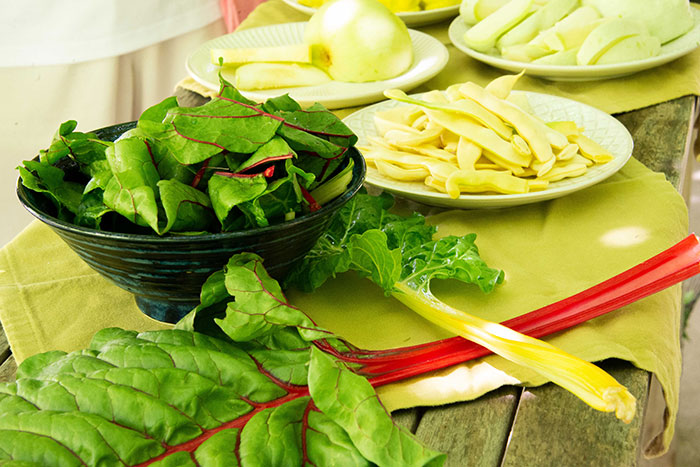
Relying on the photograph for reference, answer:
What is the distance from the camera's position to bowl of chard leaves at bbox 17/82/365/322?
1.94 ft

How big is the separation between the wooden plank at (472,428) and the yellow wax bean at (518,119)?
0.39m

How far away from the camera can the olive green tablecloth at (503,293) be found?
644mm

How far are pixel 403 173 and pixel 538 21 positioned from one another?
66 centimetres

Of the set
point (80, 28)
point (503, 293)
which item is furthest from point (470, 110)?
point (80, 28)

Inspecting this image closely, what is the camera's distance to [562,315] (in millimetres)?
680

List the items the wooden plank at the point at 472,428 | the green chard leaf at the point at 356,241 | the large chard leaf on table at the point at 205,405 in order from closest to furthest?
the large chard leaf on table at the point at 205,405 < the wooden plank at the point at 472,428 < the green chard leaf at the point at 356,241

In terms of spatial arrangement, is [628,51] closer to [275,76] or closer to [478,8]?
[478,8]

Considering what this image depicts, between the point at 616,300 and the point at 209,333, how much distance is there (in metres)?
0.38

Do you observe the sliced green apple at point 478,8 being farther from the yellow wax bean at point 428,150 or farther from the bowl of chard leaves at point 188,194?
the bowl of chard leaves at point 188,194

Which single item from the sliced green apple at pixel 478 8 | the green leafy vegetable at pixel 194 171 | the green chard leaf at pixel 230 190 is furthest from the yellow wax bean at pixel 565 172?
the sliced green apple at pixel 478 8

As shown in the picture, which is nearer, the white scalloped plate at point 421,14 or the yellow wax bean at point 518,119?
the yellow wax bean at point 518,119

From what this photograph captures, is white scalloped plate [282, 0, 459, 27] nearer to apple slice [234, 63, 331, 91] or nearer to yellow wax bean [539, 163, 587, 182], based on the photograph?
apple slice [234, 63, 331, 91]

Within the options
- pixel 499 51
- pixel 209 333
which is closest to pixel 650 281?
pixel 209 333

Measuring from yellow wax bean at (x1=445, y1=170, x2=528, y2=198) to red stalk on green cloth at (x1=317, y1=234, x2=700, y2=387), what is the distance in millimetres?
199
